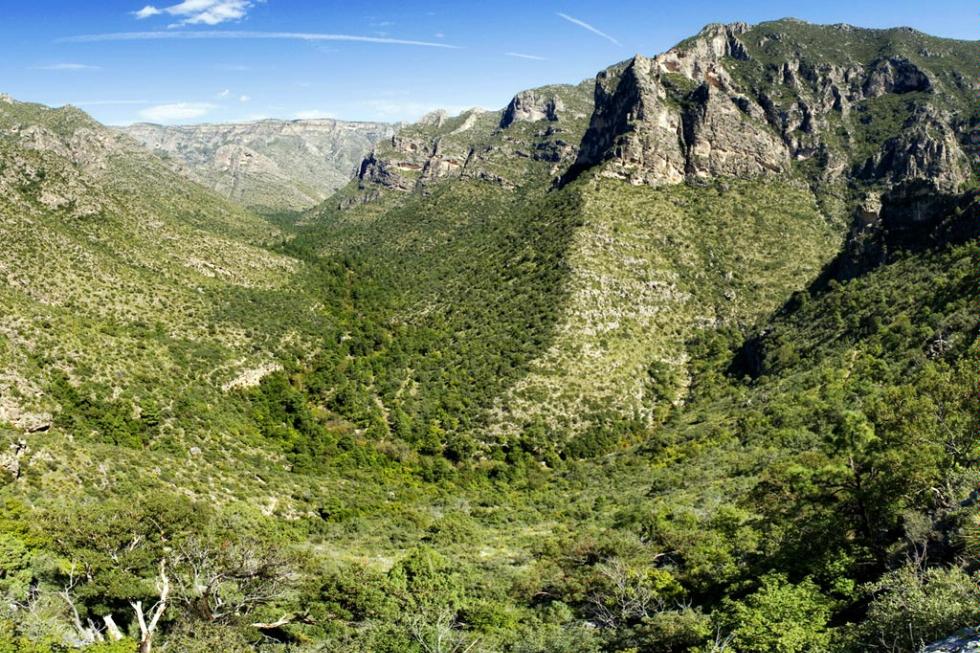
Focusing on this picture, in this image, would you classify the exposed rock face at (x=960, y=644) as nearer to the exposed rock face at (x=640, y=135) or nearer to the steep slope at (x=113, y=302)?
the steep slope at (x=113, y=302)

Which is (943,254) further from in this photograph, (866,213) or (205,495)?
(205,495)

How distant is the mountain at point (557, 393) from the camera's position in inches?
1076

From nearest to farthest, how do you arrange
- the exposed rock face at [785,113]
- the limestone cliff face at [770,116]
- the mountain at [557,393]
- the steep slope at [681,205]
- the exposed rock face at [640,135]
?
the mountain at [557,393] → the steep slope at [681,205] → the exposed rock face at [640,135] → the limestone cliff face at [770,116] → the exposed rock face at [785,113]

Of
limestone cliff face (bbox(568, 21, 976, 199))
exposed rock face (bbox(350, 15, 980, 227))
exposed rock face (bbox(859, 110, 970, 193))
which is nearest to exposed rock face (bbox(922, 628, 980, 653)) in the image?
exposed rock face (bbox(350, 15, 980, 227))

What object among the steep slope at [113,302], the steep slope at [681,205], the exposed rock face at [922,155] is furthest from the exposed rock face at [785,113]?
the steep slope at [113,302]

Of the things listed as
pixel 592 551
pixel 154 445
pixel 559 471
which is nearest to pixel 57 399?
pixel 154 445

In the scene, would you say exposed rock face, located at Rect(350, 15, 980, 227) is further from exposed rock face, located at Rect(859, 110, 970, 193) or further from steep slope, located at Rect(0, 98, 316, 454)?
steep slope, located at Rect(0, 98, 316, 454)

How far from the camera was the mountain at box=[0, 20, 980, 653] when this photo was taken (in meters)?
27.3

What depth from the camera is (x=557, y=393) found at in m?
79.3

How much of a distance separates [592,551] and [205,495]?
3169cm

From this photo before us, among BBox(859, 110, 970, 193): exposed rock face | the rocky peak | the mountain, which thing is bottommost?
the mountain

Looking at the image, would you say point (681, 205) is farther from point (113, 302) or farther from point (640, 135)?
point (113, 302)

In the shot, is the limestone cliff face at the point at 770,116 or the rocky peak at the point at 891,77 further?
the rocky peak at the point at 891,77

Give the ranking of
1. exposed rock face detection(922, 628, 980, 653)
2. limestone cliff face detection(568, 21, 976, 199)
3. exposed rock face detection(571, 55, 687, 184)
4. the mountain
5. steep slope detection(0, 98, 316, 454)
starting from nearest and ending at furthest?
exposed rock face detection(922, 628, 980, 653) < the mountain < steep slope detection(0, 98, 316, 454) < exposed rock face detection(571, 55, 687, 184) < limestone cliff face detection(568, 21, 976, 199)
